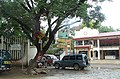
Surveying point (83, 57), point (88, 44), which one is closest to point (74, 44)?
point (88, 44)

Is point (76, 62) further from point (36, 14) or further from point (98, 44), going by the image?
point (98, 44)

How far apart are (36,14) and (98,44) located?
118ft

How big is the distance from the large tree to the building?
100ft

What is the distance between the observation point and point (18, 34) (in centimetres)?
2611

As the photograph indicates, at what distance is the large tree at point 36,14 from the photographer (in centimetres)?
1925

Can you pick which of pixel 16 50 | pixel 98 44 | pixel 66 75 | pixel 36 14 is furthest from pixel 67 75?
pixel 98 44

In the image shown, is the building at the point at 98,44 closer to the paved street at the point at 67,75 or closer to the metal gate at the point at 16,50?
the metal gate at the point at 16,50

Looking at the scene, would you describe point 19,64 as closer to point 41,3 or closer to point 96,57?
point 41,3

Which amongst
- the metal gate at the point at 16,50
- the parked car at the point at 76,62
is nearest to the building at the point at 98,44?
the parked car at the point at 76,62

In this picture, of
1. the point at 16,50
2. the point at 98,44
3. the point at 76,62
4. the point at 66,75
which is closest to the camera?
the point at 66,75

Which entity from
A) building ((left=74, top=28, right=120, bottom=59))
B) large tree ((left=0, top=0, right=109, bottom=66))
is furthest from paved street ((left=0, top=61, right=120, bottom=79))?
building ((left=74, top=28, right=120, bottom=59))

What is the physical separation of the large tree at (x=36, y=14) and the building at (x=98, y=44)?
3059 cm

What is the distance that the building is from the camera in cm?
5354

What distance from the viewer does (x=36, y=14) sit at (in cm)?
Result: 2150
